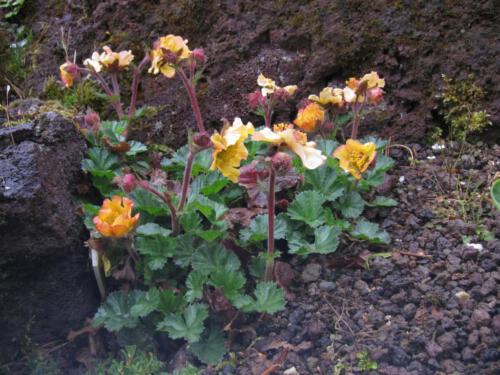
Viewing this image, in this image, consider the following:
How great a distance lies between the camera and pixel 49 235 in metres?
2.15

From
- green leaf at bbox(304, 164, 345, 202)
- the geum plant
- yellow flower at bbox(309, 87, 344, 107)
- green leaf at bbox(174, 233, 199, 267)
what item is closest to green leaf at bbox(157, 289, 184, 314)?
the geum plant

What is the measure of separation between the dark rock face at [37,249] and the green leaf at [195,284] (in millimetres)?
474

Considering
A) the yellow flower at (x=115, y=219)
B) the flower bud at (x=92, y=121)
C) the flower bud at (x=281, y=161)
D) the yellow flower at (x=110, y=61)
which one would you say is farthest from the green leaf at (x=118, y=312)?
the yellow flower at (x=110, y=61)

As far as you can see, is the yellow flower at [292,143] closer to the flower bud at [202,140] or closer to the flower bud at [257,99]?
the flower bud at [202,140]

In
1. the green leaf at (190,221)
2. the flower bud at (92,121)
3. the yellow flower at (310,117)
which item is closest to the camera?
the green leaf at (190,221)

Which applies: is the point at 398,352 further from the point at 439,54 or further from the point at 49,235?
the point at 439,54

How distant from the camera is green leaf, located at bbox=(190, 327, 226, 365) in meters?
1.98

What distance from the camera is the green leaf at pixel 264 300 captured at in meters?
1.99

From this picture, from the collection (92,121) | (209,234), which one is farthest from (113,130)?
(209,234)

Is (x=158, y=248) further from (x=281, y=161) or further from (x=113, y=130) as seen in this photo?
(x=113, y=130)

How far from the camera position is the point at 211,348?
201 centimetres

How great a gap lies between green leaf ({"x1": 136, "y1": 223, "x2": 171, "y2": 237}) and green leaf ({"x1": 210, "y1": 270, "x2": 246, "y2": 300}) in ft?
0.75

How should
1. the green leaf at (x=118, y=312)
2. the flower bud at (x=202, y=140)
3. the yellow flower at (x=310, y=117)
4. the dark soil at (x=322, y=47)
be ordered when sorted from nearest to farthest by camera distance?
the flower bud at (x=202, y=140) < the green leaf at (x=118, y=312) < the yellow flower at (x=310, y=117) < the dark soil at (x=322, y=47)

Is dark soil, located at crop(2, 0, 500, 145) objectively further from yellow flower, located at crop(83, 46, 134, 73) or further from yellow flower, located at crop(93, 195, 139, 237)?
yellow flower, located at crop(93, 195, 139, 237)
